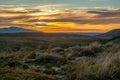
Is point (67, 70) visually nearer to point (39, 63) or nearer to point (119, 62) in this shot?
point (119, 62)

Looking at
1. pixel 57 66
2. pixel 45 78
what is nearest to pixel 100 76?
pixel 45 78

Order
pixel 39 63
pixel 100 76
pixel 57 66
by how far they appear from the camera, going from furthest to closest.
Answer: pixel 39 63 < pixel 57 66 < pixel 100 76

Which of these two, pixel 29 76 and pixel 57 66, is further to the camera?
pixel 57 66

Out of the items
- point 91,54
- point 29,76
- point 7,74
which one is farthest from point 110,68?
point 91,54

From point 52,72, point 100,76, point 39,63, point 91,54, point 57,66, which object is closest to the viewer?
point 100,76

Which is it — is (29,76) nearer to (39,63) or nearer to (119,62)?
(119,62)

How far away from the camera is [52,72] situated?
40.7 ft

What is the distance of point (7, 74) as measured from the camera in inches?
413

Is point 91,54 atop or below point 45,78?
below

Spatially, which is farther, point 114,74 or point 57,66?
point 57,66

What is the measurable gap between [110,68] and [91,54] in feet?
28.9

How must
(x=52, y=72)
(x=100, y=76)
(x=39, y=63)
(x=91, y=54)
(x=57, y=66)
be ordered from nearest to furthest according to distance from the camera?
1. (x=100, y=76)
2. (x=52, y=72)
3. (x=57, y=66)
4. (x=39, y=63)
5. (x=91, y=54)

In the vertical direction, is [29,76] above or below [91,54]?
above

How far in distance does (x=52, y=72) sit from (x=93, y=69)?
199 cm
